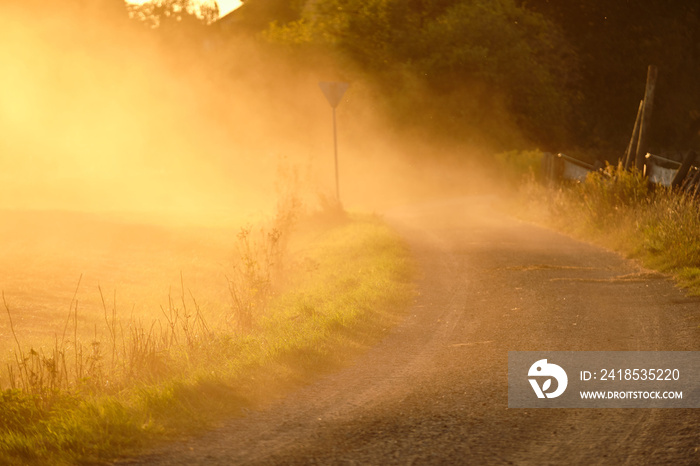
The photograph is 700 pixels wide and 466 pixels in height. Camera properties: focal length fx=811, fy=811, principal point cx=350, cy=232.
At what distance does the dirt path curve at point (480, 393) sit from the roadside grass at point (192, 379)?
28cm

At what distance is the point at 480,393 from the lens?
255 inches

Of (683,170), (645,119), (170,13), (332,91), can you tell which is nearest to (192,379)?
(683,170)

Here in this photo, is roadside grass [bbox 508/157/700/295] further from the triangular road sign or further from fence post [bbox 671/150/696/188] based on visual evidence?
the triangular road sign

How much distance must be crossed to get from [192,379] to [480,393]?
7.82 feet

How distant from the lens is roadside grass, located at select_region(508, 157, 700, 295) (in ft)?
40.6

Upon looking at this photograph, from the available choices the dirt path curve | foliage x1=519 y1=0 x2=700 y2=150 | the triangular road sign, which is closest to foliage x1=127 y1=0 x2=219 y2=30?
foliage x1=519 y1=0 x2=700 y2=150

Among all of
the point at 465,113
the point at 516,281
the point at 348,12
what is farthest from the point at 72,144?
the point at 516,281

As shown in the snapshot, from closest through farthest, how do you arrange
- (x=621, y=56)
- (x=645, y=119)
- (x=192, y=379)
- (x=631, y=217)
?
(x=192, y=379)
(x=631, y=217)
(x=645, y=119)
(x=621, y=56)

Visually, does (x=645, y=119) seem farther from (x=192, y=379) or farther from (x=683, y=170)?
(x=192, y=379)

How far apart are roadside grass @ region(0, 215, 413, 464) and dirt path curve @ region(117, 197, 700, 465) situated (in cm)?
28

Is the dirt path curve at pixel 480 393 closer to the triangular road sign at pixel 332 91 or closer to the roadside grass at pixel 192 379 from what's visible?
the roadside grass at pixel 192 379

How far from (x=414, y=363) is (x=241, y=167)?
33.6m

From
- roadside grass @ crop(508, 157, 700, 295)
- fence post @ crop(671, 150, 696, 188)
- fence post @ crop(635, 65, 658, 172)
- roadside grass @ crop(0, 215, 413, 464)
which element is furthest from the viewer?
fence post @ crop(635, 65, 658, 172)

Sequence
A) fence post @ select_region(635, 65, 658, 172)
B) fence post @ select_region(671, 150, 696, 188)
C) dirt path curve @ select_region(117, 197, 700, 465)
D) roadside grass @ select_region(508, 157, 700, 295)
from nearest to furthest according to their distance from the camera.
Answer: dirt path curve @ select_region(117, 197, 700, 465), roadside grass @ select_region(508, 157, 700, 295), fence post @ select_region(671, 150, 696, 188), fence post @ select_region(635, 65, 658, 172)
